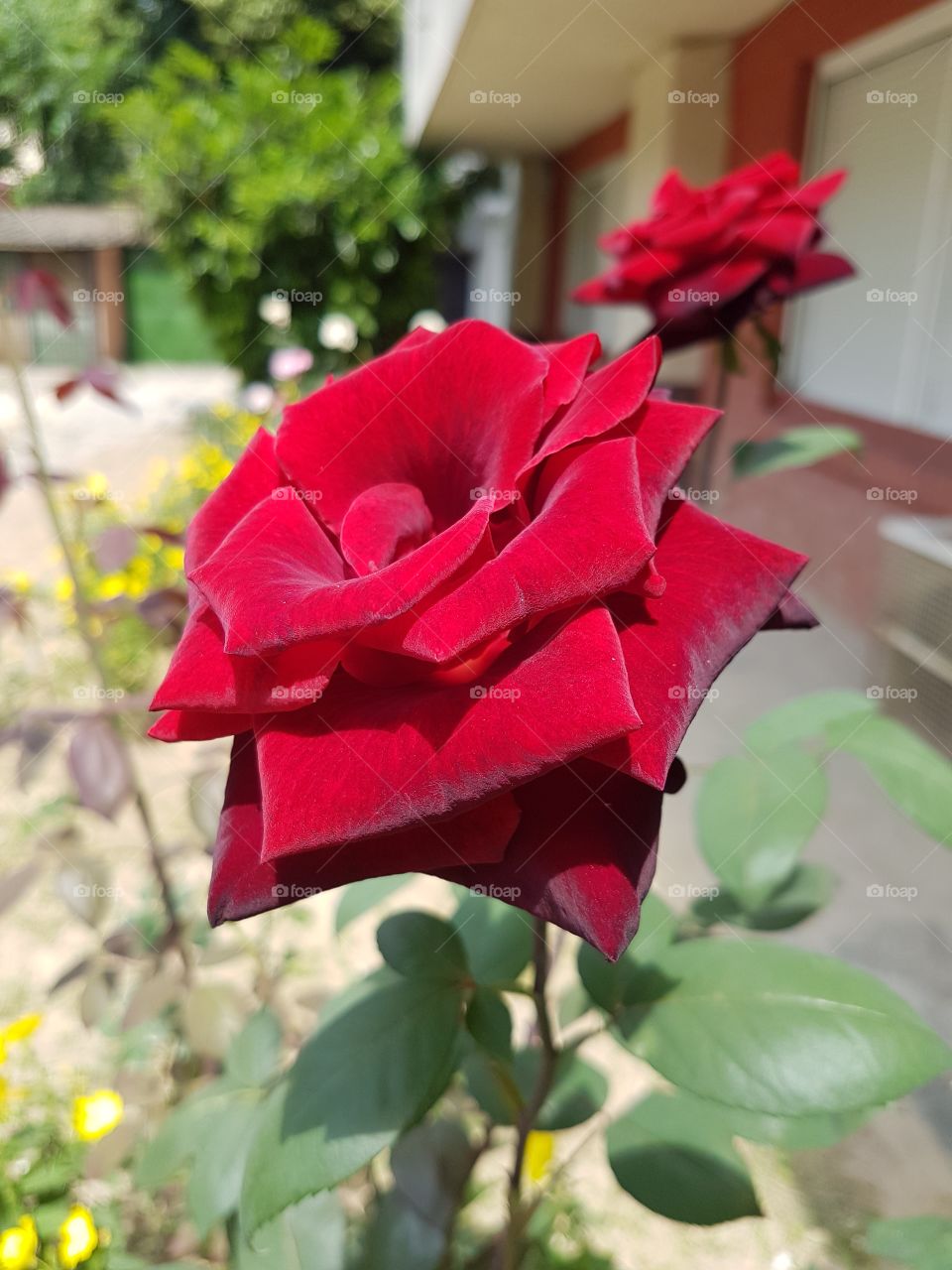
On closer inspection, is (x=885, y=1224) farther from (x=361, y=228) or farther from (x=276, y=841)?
(x=361, y=228)

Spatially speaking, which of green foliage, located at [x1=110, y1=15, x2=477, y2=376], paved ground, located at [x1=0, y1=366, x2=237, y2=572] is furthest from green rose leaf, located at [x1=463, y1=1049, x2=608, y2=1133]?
green foliage, located at [x1=110, y1=15, x2=477, y2=376]

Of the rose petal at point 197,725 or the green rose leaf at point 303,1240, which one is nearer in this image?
the rose petal at point 197,725

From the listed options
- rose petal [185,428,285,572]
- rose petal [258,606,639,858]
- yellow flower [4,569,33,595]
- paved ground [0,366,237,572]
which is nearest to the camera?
rose petal [258,606,639,858]

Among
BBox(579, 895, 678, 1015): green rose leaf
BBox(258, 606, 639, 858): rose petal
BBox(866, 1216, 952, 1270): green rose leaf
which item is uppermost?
BBox(258, 606, 639, 858): rose petal

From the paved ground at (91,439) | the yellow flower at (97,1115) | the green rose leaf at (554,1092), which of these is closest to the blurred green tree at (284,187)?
the paved ground at (91,439)

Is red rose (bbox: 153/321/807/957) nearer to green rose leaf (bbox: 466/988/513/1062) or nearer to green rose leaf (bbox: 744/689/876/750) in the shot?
green rose leaf (bbox: 466/988/513/1062)

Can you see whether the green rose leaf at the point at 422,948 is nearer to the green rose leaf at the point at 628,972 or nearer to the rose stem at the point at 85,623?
the green rose leaf at the point at 628,972
